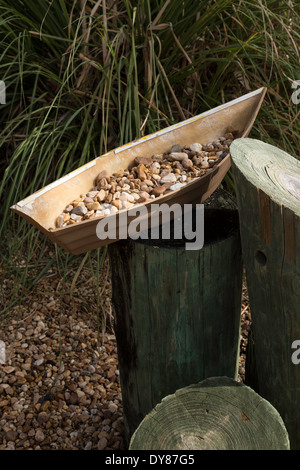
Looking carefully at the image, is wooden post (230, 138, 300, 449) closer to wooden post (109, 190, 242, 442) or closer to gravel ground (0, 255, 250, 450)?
wooden post (109, 190, 242, 442)

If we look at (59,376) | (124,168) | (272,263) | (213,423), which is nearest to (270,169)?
(272,263)

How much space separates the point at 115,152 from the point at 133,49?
75cm

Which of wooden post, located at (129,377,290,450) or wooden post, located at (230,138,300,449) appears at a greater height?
wooden post, located at (230,138,300,449)

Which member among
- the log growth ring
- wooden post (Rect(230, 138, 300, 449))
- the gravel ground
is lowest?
the gravel ground

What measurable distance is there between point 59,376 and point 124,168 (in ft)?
3.14

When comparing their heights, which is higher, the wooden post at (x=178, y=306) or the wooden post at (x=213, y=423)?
the wooden post at (x=178, y=306)

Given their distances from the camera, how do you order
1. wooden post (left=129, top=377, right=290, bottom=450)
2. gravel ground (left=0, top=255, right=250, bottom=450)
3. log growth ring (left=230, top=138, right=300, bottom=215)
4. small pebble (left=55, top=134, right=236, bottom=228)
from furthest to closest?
gravel ground (left=0, top=255, right=250, bottom=450) → small pebble (left=55, top=134, right=236, bottom=228) → log growth ring (left=230, top=138, right=300, bottom=215) → wooden post (left=129, top=377, right=290, bottom=450)

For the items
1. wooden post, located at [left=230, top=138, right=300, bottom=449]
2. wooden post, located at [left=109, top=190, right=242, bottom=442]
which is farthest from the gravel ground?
wooden post, located at [left=230, top=138, right=300, bottom=449]

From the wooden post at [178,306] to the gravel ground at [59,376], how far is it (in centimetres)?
39

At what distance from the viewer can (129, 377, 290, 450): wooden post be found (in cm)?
131

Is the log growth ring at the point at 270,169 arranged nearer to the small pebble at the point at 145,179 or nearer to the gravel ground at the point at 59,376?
the small pebble at the point at 145,179

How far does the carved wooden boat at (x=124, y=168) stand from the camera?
1467 mm

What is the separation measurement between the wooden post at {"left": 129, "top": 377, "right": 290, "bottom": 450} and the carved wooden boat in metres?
0.44

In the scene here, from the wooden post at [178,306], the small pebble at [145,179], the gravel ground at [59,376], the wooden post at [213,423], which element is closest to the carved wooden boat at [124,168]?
the small pebble at [145,179]
